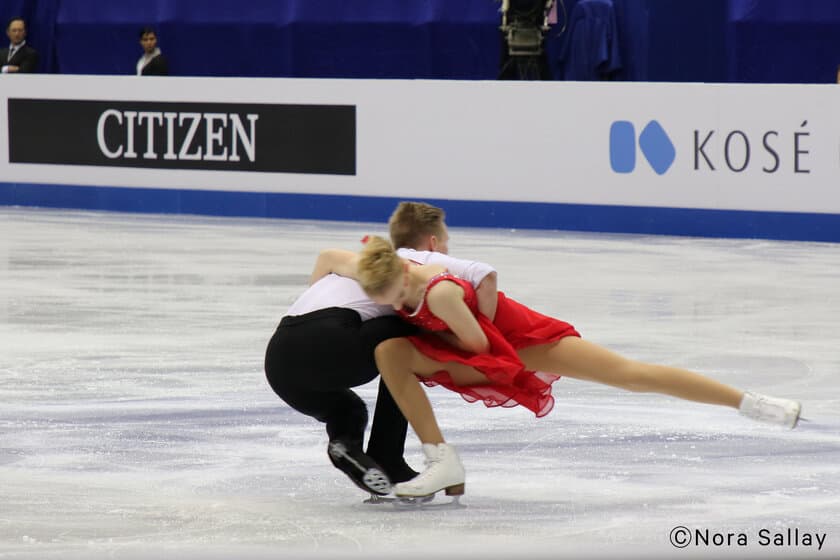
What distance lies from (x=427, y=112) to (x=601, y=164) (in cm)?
144

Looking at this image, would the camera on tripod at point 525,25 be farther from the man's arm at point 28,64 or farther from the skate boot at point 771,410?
the skate boot at point 771,410

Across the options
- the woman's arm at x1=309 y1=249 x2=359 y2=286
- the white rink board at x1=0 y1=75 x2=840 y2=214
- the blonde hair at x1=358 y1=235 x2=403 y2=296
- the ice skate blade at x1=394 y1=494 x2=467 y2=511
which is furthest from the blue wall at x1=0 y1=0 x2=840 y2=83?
the blonde hair at x1=358 y1=235 x2=403 y2=296

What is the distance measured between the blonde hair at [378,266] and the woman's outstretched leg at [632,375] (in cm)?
48

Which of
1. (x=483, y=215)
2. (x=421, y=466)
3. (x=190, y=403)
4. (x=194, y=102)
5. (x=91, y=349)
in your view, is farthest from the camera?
(x=194, y=102)

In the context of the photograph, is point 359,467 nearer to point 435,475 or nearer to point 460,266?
point 435,475

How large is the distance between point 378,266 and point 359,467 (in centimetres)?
53

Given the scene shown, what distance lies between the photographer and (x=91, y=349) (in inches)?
259

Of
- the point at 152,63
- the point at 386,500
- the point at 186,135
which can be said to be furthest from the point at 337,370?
the point at 152,63

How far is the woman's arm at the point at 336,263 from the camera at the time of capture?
4.24m

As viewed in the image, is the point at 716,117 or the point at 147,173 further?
the point at 147,173

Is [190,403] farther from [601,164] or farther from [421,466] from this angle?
[601,164]

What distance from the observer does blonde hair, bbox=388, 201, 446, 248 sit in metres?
4.19

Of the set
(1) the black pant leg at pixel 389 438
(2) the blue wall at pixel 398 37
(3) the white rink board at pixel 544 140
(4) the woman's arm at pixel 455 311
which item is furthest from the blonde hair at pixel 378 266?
(2) the blue wall at pixel 398 37

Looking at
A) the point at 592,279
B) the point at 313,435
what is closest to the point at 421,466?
the point at 313,435
